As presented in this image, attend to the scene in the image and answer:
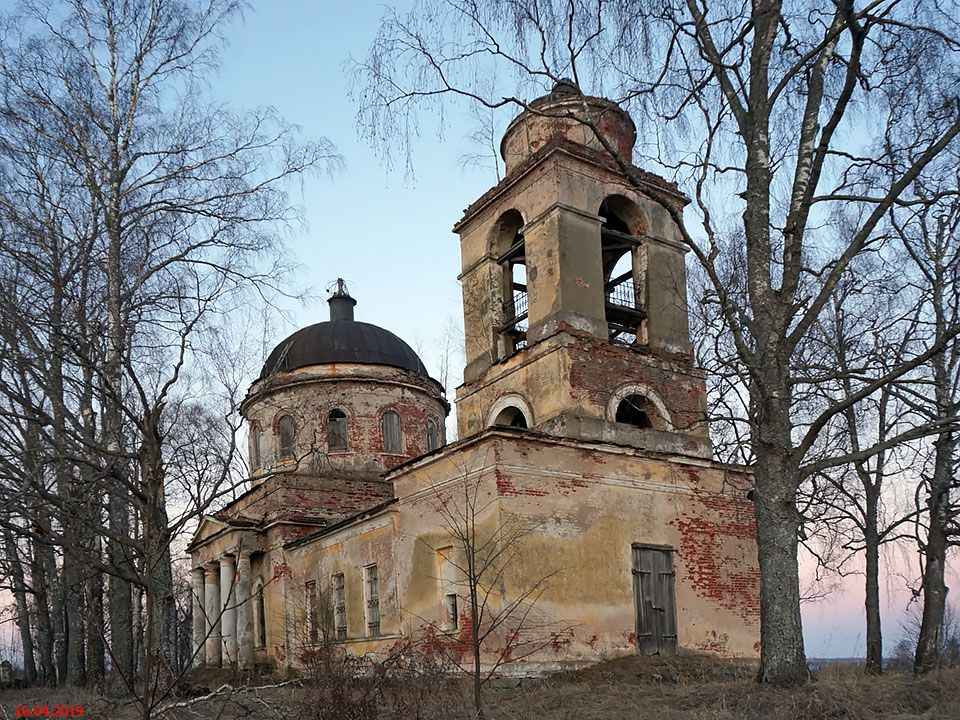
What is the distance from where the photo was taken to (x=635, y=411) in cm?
1772

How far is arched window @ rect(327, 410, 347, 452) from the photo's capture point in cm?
2583

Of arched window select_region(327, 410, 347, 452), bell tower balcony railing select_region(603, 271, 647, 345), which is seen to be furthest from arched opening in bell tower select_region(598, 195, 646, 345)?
arched window select_region(327, 410, 347, 452)

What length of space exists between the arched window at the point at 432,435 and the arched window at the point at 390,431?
116 centimetres

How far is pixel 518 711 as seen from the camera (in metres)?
10.5

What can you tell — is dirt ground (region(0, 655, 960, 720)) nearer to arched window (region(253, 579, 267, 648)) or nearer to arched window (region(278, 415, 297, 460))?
arched window (region(253, 579, 267, 648))

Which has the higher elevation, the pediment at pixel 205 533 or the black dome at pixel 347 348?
the black dome at pixel 347 348

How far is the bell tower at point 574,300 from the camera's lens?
16047mm

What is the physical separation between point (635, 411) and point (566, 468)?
3.38 m

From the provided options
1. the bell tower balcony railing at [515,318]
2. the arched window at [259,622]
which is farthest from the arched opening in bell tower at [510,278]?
the arched window at [259,622]

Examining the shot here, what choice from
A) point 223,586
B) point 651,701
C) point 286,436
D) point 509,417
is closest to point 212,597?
point 223,586

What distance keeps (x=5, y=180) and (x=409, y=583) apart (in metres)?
9.17

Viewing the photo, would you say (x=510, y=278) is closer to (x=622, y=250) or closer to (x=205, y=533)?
(x=622, y=250)

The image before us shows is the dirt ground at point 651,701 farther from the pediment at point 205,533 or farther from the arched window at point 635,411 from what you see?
the pediment at point 205,533

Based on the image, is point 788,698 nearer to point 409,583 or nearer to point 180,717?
point 180,717
